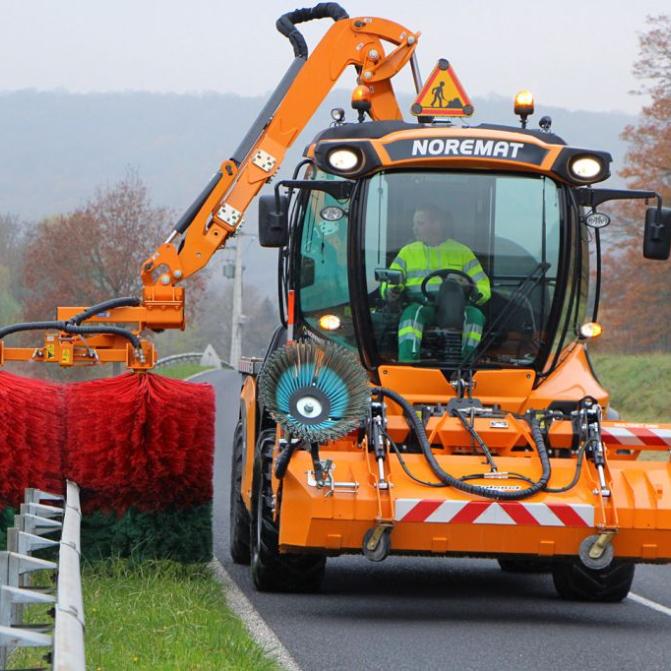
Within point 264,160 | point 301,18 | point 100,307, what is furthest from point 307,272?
point 301,18

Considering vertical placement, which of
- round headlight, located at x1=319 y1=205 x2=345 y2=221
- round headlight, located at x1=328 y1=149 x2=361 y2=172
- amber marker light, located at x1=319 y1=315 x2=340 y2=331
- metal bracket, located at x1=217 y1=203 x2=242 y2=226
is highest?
round headlight, located at x1=328 y1=149 x2=361 y2=172

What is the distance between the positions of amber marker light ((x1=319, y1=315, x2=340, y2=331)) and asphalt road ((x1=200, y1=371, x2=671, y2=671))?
5.34 feet

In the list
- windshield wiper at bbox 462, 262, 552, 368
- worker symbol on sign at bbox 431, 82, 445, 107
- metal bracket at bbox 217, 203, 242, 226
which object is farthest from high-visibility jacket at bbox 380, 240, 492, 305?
metal bracket at bbox 217, 203, 242, 226

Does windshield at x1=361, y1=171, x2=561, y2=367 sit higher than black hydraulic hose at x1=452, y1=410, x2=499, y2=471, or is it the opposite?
windshield at x1=361, y1=171, x2=561, y2=367

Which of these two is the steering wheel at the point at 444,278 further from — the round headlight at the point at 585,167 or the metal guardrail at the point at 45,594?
the metal guardrail at the point at 45,594

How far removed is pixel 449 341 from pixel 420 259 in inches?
21.9

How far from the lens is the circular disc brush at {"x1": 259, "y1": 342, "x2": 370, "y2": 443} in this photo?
8961 mm

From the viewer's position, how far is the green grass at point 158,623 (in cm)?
718

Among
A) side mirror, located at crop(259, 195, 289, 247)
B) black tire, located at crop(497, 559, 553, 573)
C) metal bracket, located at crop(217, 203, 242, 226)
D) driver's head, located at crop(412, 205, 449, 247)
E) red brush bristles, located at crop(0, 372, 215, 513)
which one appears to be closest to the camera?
red brush bristles, located at crop(0, 372, 215, 513)

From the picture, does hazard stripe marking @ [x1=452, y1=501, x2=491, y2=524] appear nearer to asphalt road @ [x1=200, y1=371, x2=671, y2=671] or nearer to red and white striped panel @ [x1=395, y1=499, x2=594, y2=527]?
red and white striped panel @ [x1=395, y1=499, x2=594, y2=527]

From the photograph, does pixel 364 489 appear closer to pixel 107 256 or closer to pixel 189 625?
pixel 189 625

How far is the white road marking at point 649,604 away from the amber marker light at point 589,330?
169 centimetres

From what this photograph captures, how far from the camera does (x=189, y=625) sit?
821 centimetres

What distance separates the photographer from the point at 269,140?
48.9ft
